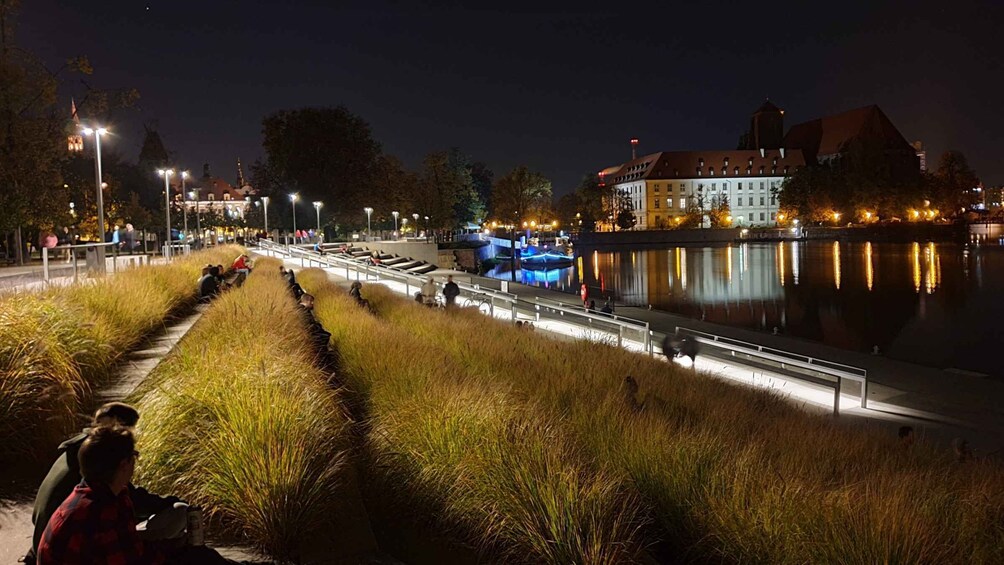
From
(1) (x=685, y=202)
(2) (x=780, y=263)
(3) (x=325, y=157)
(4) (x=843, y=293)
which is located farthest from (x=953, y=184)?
(3) (x=325, y=157)

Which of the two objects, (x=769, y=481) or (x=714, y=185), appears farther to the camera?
(x=714, y=185)

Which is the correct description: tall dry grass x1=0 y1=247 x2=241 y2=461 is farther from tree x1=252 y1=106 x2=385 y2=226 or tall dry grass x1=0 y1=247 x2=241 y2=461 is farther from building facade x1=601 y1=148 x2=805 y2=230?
building facade x1=601 y1=148 x2=805 y2=230

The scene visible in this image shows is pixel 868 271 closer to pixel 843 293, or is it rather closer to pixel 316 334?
pixel 843 293

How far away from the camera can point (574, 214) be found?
15225 cm

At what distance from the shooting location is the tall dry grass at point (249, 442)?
470cm

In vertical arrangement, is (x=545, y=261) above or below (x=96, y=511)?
below

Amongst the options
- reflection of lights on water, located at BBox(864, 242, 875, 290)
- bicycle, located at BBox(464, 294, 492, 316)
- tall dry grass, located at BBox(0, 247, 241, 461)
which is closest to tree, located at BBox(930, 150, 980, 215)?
reflection of lights on water, located at BBox(864, 242, 875, 290)

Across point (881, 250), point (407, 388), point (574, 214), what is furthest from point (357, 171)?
point (574, 214)

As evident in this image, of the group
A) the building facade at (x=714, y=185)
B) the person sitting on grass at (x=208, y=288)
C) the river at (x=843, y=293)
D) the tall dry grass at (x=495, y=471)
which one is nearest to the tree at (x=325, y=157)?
the river at (x=843, y=293)

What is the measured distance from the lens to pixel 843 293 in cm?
5262

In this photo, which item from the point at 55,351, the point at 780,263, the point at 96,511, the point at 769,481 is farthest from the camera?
the point at 780,263

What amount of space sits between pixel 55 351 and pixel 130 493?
3.32m

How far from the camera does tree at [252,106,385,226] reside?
208 ft

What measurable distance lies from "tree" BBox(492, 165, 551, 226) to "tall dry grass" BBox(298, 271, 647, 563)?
121m
